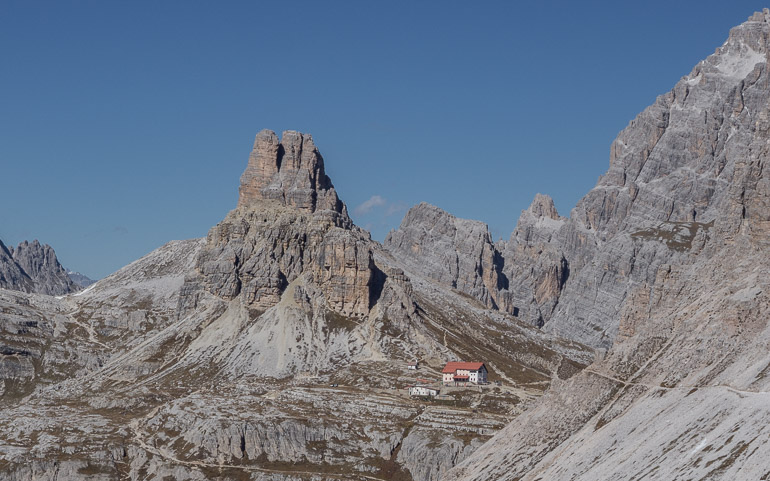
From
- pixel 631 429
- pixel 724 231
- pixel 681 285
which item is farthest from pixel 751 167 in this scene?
pixel 631 429

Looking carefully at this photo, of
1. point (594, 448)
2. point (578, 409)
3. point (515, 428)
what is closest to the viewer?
point (594, 448)

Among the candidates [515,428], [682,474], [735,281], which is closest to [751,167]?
[735,281]

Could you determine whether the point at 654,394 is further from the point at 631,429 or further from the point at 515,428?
the point at 515,428

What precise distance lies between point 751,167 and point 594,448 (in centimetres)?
9904

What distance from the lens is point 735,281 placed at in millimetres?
142375

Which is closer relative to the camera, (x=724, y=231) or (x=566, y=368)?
(x=566, y=368)

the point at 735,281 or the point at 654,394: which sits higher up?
the point at 735,281

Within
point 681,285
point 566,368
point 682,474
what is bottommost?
point 682,474

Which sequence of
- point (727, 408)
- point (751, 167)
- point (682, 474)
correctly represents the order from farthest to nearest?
point (751, 167) < point (727, 408) < point (682, 474)

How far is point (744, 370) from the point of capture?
115m

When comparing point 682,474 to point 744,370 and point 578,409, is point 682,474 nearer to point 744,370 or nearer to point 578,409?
point 744,370

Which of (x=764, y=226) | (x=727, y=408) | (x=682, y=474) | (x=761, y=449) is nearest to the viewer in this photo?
(x=761, y=449)

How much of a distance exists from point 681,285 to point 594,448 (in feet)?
219

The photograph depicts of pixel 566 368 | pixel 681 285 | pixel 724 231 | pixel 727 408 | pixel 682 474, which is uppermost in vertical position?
pixel 724 231
